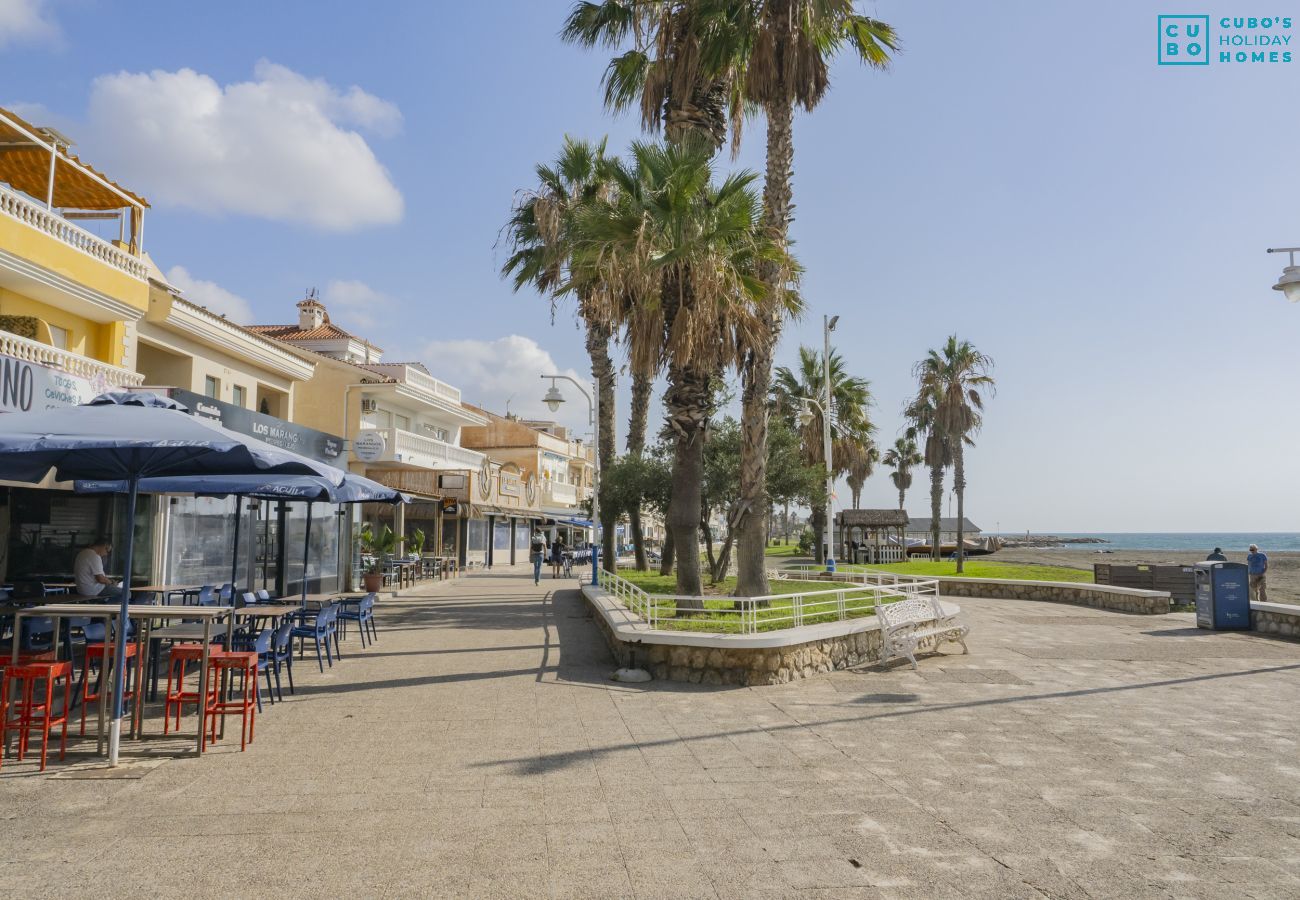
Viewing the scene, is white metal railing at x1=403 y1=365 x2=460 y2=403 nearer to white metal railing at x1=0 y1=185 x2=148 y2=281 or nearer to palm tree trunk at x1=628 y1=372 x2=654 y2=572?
palm tree trunk at x1=628 y1=372 x2=654 y2=572

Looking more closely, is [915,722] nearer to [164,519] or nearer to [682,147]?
[682,147]

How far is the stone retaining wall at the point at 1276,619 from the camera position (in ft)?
50.3

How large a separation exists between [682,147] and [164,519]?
1135 cm

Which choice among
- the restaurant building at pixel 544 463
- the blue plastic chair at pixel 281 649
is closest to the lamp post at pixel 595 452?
the blue plastic chair at pixel 281 649

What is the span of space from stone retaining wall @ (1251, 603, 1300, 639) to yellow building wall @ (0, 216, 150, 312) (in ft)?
73.2

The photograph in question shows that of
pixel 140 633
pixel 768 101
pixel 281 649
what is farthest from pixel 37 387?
pixel 768 101

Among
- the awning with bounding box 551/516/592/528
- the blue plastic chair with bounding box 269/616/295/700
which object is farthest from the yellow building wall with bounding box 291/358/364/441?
the blue plastic chair with bounding box 269/616/295/700

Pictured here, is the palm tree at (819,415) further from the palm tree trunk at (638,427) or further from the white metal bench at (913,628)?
the white metal bench at (913,628)

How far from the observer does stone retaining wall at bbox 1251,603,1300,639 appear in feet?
50.3

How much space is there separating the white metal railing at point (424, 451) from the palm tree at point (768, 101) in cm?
1726

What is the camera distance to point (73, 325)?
15609mm

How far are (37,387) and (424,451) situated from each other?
2001cm

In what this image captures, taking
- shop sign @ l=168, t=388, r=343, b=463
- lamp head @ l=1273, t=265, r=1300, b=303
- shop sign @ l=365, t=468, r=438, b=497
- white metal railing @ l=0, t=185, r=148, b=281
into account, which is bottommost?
shop sign @ l=365, t=468, r=438, b=497

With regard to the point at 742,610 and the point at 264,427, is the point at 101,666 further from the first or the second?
the point at 264,427
